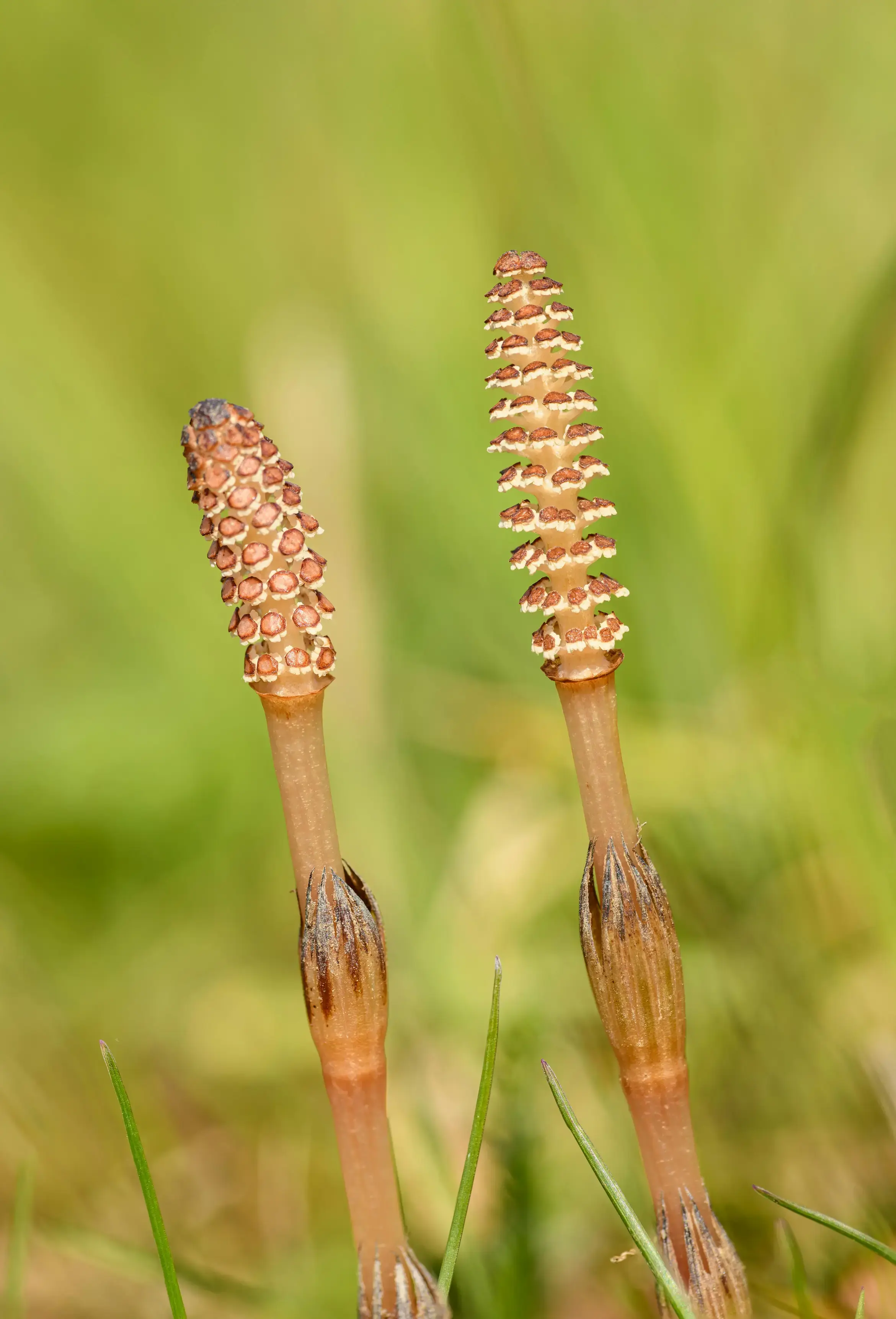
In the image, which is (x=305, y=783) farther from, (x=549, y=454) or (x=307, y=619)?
(x=549, y=454)

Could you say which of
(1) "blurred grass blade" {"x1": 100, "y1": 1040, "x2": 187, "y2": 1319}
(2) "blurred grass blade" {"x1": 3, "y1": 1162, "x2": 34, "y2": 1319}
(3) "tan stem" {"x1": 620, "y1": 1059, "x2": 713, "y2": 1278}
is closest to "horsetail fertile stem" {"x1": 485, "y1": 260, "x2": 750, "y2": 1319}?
(3) "tan stem" {"x1": 620, "y1": 1059, "x2": 713, "y2": 1278}

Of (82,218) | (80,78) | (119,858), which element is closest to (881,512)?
(119,858)

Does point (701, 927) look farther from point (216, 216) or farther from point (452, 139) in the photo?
point (216, 216)

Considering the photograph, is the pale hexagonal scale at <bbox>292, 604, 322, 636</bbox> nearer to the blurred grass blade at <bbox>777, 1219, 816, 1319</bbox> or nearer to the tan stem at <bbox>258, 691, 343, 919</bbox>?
the tan stem at <bbox>258, 691, 343, 919</bbox>

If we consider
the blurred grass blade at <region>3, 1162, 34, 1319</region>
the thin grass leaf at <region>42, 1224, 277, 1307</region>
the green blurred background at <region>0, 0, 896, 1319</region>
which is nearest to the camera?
the blurred grass blade at <region>3, 1162, 34, 1319</region>

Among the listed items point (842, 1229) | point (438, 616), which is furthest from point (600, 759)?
point (438, 616)

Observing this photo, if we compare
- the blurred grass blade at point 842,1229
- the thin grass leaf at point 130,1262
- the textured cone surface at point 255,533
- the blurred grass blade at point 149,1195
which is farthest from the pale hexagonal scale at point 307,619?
the thin grass leaf at point 130,1262

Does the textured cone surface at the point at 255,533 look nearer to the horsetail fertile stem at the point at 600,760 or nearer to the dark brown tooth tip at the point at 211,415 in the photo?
the dark brown tooth tip at the point at 211,415
